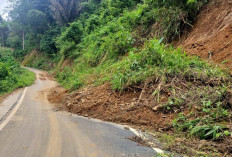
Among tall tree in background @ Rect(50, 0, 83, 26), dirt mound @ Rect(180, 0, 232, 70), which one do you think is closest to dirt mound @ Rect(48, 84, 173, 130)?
dirt mound @ Rect(180, 0, 232, 70)

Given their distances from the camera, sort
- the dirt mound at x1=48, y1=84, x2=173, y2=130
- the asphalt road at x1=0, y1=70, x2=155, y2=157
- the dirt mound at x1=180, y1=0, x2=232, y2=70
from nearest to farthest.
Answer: the asphalt road at x1=0, y1=70, x2=155, y2=157
the dirt mound at x1=48, y1=84, x2=173, y2=130
the dirt mound at x1=180, y1=0, x2=232, y2=70

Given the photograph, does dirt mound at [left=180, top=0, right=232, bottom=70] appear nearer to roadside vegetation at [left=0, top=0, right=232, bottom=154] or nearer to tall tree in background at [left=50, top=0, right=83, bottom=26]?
roadside vegetation at [left=0, top=0, right=232, bottom=154]

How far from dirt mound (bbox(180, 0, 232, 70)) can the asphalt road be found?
3.98 meters

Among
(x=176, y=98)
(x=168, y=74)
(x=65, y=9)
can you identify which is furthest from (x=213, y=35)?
(x=65, y=9)

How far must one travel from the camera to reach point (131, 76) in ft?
20.2

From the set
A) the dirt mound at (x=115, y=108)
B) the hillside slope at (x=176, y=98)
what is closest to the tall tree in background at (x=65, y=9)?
the hillside slope at (x=176, y=98)

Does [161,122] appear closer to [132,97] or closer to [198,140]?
[198,140]

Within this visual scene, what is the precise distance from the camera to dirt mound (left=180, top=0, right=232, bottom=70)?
6129mm

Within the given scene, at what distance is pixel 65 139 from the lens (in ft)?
11.7

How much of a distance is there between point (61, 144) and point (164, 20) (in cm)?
726

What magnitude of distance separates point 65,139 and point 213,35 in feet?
19.5

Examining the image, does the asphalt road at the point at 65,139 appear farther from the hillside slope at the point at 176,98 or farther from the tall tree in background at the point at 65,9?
the tall tree in background at the point at 65,9

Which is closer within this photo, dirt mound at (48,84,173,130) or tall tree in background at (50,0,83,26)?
dirt mound at (48,84,173,130)

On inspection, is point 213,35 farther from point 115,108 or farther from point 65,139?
point 65,139
